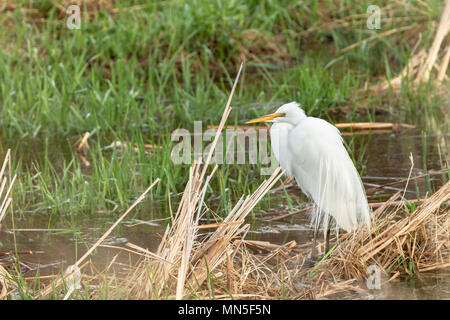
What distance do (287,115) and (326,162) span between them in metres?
0.29

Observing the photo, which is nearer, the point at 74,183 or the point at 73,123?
the point at 74,183

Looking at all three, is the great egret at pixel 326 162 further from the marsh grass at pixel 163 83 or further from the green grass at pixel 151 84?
the green grass at pixel 151 84

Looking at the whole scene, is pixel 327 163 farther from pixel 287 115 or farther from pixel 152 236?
pixel 152 236

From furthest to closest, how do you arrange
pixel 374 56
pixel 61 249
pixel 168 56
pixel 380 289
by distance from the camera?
1. pixel 374 56
2. pixel 168 56
3. pixel 61 249
4. pixel 380 289

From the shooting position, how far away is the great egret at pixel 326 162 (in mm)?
3766

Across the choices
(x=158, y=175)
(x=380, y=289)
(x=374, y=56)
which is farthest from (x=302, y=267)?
(x=374, y=56)

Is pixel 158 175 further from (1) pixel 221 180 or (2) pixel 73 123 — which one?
(2) pixel 73 123

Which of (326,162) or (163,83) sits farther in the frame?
(163,83)

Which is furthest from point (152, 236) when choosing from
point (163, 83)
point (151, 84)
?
point (163, 83)

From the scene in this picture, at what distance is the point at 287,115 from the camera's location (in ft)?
12.5

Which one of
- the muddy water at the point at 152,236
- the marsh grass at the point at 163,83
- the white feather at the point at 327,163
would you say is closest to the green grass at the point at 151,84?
the marsh grass at the point at 163,83

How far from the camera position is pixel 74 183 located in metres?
4.78

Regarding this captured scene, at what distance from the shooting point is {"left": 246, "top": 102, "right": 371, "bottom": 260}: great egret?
3.77 m

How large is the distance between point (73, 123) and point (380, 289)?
3592 mm
